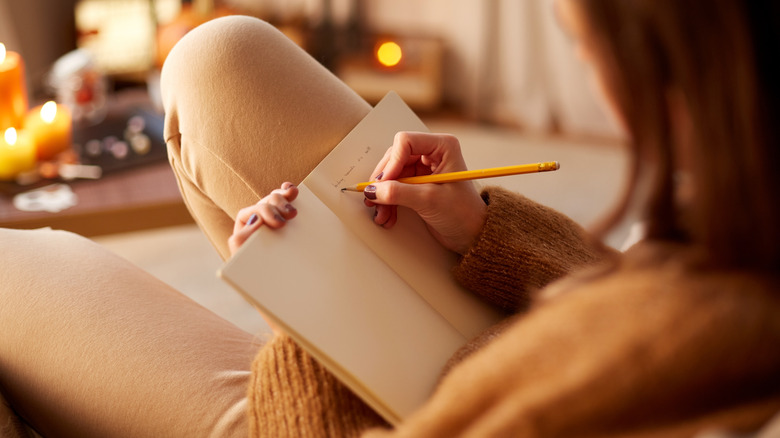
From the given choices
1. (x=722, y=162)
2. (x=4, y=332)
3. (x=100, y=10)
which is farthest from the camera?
(x=100, y=10)

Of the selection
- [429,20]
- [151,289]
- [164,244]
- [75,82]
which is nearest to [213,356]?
[151,289]

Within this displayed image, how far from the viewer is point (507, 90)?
2.63 metres

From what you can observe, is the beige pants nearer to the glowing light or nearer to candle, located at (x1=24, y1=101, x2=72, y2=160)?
candle, located at (x1=24, y1=101, x2=72, y2=160)

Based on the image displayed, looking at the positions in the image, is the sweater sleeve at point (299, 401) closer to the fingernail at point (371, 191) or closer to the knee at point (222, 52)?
the fingernail at point (371, 191)

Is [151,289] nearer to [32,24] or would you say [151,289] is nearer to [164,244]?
[164,244]

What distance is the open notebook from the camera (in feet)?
1.89

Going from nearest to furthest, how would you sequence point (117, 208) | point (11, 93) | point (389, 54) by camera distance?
point (117, 208) < point (11, 93) < point (389, 54)

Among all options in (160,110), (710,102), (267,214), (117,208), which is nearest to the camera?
(710,102)

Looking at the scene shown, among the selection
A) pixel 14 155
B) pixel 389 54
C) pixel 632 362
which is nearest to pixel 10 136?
pixel 14 155

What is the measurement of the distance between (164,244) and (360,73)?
3.76 ft

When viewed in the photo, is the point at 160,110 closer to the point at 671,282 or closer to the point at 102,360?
the point at 102,360

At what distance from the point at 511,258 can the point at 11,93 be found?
3.50 feet

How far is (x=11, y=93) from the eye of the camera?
4.39 ft

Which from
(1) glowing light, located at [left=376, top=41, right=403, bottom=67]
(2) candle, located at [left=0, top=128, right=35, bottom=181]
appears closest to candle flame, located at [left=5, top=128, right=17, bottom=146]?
(2) candle, located at [left=0, top=128, right=35, bottom=181]
